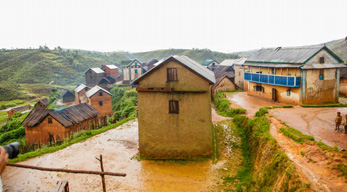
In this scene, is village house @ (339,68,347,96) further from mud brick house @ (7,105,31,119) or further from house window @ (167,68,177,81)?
mud brick house @ (7,105,31,119)

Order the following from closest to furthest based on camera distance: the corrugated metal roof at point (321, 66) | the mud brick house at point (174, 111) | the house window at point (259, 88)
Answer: the mud brick house at point (174, 111), the corrugated metal roof at point (321, 66), the house window at point (259, 88)

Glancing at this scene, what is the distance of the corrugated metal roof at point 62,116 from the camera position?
3012 centimetres

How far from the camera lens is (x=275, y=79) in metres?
29.1

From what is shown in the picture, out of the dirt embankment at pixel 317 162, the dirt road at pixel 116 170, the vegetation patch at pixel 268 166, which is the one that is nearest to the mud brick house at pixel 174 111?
the dirt road at pixel 116 170

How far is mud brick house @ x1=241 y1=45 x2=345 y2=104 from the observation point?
2550 centimetres

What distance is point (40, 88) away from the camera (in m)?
75.6

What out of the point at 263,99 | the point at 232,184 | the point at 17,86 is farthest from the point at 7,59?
the point at 232,184

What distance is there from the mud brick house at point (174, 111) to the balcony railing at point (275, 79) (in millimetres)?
12675

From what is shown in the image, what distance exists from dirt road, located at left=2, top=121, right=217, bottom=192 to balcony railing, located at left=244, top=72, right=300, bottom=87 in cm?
1477

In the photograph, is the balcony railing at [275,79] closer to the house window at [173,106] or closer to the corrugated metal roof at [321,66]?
the corrugated metal roof at [321,66]

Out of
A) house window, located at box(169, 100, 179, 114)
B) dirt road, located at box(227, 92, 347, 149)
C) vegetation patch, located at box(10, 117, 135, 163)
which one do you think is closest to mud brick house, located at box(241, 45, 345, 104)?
dirt road, located at box(227, 92, 347, 149)

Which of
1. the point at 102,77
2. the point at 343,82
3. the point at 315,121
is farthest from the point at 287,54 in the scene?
the point at 102,77

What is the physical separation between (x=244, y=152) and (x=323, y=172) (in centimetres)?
852

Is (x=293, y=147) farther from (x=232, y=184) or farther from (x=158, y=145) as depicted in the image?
(x=158, y=145)
